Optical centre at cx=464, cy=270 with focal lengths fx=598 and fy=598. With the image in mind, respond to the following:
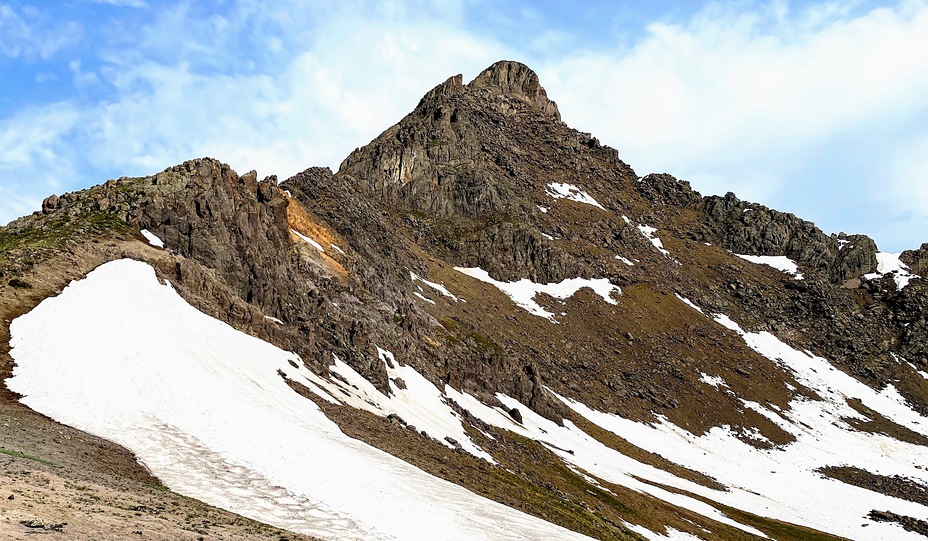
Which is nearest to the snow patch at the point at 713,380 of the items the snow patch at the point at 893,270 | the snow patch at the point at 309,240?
the snow patch at the point at 309,240

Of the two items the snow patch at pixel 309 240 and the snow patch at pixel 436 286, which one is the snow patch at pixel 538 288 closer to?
the snow patch at pixel 436 286

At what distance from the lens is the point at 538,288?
135 m

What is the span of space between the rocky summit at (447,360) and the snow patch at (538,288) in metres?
0.82

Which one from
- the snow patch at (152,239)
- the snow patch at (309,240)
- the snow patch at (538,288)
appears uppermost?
the snow patch at (538,288)

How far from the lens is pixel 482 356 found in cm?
8238

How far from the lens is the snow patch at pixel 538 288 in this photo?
410 ft

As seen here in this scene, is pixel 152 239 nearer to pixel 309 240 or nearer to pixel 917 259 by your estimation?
pixel 309 240

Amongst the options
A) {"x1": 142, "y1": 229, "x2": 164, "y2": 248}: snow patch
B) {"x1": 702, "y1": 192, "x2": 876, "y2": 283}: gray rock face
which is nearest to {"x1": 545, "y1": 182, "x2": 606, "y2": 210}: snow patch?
{"x1": 702, "y1": 192, "x2": 876, "y2": 283}: gray rock face

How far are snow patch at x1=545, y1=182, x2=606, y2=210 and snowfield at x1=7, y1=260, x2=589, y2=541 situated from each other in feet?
504

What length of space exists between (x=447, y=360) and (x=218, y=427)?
51207mm

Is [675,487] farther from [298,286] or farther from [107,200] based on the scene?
[107,200]

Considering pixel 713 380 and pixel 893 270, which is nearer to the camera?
pixel 713 380

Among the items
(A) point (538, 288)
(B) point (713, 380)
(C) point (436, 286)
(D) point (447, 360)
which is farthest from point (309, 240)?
(B) point (713, 380)

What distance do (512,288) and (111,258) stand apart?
93.7 meters
